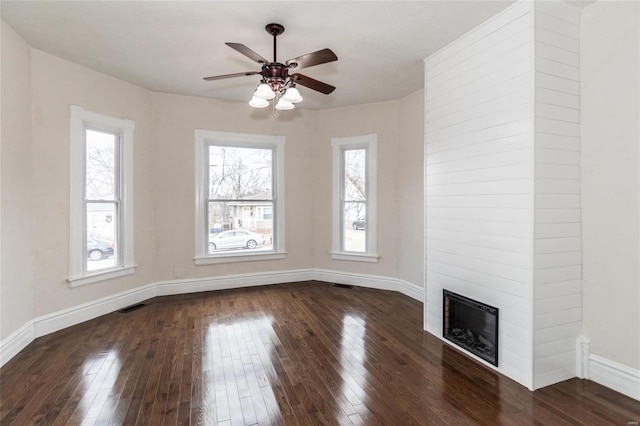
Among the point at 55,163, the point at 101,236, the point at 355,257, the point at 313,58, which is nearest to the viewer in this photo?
the point at 313,58

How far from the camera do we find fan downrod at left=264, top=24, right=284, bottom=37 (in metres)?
2.91

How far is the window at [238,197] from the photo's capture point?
5090 mm

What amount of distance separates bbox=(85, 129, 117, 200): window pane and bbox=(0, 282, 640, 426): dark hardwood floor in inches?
61.6

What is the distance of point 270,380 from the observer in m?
2.58

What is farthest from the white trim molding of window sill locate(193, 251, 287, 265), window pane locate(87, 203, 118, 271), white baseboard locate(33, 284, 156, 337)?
window pane locate(87, 203, 118, 271)

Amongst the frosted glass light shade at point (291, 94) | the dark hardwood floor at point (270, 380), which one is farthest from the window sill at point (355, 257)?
the frosted glass light shade at point (291, 94)

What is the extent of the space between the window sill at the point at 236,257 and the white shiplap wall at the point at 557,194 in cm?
385

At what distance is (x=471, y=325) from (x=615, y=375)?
1.01 meters

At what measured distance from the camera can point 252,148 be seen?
17.8ft

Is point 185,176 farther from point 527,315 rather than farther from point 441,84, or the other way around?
point 527,315

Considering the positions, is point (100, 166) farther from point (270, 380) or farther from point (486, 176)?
point (486, 176)

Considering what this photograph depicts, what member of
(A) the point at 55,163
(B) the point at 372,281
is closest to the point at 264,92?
(A) the point at 55,163

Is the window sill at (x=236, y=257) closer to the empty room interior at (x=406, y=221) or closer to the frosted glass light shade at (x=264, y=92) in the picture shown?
the empty room interior at (x=406, y=221)

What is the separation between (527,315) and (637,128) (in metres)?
1.54
